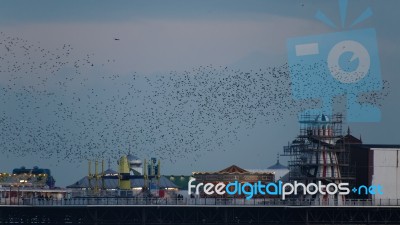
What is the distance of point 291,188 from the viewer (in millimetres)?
194500

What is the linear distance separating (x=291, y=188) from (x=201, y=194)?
44.2 feet
